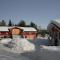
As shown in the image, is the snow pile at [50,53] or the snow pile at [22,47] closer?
the snow pile at [50,53]

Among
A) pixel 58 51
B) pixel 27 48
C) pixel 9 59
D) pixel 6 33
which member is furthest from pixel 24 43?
pixel 6 33

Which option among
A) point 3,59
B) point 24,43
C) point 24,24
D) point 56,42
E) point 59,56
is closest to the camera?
point 59,56

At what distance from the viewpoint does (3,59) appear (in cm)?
952

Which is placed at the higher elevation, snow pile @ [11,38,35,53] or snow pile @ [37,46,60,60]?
snow pile @ [37,46,60,60]

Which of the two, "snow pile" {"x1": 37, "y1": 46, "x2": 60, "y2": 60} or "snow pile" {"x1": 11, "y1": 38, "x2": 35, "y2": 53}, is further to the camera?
"snow pile" {"x1": 11, "y1": 38, "x2": 35, "y2": 53}

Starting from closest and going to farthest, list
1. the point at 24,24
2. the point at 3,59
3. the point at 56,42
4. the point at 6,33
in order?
the point at 3,59
the point at 56,42
the point at 6,33
the point at 24,24

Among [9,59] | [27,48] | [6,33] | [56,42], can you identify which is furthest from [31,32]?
[9,59]

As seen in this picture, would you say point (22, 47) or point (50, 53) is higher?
point (50, 53)

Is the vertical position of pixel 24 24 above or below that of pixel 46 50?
below

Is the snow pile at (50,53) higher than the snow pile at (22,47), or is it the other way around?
the snow pile at (50,53)

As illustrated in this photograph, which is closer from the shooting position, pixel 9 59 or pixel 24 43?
pixel 9 59

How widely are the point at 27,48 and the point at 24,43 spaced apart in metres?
0.83

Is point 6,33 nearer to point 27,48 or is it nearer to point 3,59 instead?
point 27,48

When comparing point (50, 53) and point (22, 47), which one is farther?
point (22, 47)
